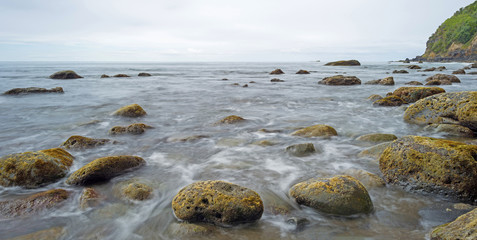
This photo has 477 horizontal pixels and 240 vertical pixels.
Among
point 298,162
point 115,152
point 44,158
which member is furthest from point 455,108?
point 44,158

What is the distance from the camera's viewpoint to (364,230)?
10.5 feet

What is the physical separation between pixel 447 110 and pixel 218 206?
289 inches

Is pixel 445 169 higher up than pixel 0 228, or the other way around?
pixel 445 169

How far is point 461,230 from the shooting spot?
8.43 feet

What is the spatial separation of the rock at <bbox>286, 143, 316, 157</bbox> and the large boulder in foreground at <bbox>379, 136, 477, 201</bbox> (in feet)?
5.21

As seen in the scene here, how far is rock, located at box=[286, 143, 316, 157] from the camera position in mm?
5733

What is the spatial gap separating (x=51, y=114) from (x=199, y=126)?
6.43 m

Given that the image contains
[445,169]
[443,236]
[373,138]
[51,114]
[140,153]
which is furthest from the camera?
[51,114]

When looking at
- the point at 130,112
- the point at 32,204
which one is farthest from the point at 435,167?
the point at 130,112

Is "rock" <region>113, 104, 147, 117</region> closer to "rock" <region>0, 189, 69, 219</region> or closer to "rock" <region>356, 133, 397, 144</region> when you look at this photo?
"rock" <region>0, 189, 69, 219</region>

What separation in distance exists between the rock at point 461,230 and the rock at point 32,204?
4653 mm

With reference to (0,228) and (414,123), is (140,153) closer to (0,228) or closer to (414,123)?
(0,228)

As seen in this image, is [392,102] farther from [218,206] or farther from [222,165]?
[218,206]

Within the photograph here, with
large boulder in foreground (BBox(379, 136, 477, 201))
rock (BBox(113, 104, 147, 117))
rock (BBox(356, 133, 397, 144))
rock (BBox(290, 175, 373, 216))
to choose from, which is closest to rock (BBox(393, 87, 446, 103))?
rock (BBox(356, 133, 397, 144))
